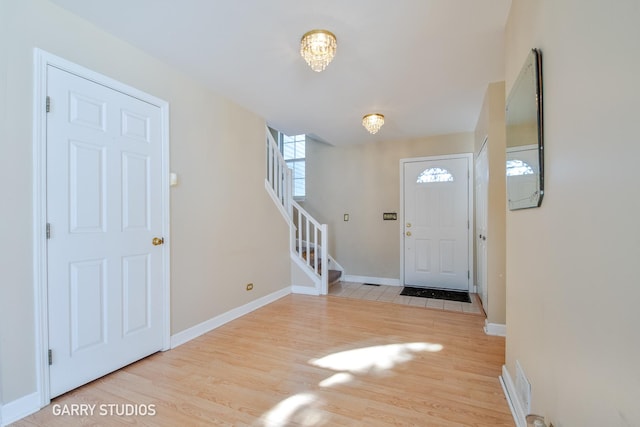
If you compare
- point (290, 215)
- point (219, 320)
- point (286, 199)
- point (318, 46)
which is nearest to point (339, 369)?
point (219, 320)

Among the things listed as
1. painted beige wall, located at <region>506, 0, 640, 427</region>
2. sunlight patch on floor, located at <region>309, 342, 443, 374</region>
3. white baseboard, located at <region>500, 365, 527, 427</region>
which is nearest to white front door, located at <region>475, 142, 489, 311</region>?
sunlight patch on floor, located at <region>309, 342, 443, 374</region>

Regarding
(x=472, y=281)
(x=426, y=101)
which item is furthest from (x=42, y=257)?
(x=472, y=281)

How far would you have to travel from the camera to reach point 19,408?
1624mm

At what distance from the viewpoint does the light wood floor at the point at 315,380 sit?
165 cm

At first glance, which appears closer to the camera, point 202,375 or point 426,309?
point 202,375

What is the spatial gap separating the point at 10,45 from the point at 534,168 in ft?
9.53

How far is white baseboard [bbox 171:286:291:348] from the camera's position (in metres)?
2.63

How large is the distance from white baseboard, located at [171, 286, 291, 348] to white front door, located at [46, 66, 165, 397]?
20 centimetres

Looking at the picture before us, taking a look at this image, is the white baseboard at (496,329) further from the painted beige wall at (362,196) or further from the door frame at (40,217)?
the door frame at (40,217)

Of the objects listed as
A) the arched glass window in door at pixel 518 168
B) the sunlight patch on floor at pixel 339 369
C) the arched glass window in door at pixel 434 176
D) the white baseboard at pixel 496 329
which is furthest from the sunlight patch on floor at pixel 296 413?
the arched glass window in door at pixel 434 176

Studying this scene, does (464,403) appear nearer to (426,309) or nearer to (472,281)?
(426,309)

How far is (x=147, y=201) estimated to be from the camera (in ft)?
7.75

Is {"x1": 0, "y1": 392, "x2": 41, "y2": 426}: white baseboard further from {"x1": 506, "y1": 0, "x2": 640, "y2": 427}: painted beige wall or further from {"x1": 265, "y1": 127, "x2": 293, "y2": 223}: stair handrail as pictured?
{"x1": 265, "y1": 127, "x2": 293, "y2": 223}: stair handrail

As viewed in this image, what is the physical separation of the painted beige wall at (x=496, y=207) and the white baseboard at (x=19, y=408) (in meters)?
3.61
